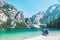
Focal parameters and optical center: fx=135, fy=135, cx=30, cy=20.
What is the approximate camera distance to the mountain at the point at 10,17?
93.0 inches

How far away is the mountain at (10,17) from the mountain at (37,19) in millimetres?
174

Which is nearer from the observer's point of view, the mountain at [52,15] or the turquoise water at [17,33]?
the turquoise water at [17,33]

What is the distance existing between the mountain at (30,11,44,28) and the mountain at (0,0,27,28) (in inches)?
6.9

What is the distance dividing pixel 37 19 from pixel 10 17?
0.49 m

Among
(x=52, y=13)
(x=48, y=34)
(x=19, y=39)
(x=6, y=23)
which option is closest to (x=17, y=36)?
(x=19, y=39)

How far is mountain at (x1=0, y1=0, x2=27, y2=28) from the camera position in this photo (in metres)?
2.36

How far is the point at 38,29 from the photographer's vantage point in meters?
2.44

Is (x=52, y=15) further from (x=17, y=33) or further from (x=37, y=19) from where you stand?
(x=17, y=33)

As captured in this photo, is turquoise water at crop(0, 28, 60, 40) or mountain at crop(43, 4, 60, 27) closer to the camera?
turquoise water at crop(0, 28, 60, 40)

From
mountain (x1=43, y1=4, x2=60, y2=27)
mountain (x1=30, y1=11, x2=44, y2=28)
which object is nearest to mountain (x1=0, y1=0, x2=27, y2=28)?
mountain (x1=30, y1=11, x2=44, y2=28)

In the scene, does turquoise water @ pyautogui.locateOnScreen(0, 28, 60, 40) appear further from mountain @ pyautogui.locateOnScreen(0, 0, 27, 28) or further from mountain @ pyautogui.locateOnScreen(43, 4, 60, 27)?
mountain @ pyautogui.locateOnScreen(43, 4, 60, 27)

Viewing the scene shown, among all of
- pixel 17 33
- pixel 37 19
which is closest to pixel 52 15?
pixel 37 19

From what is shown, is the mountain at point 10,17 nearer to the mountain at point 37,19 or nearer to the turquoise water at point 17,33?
the turquoise water at point 17,33

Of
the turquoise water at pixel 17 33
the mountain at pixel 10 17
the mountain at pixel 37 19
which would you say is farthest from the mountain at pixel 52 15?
the mountain at pixel 10 17
